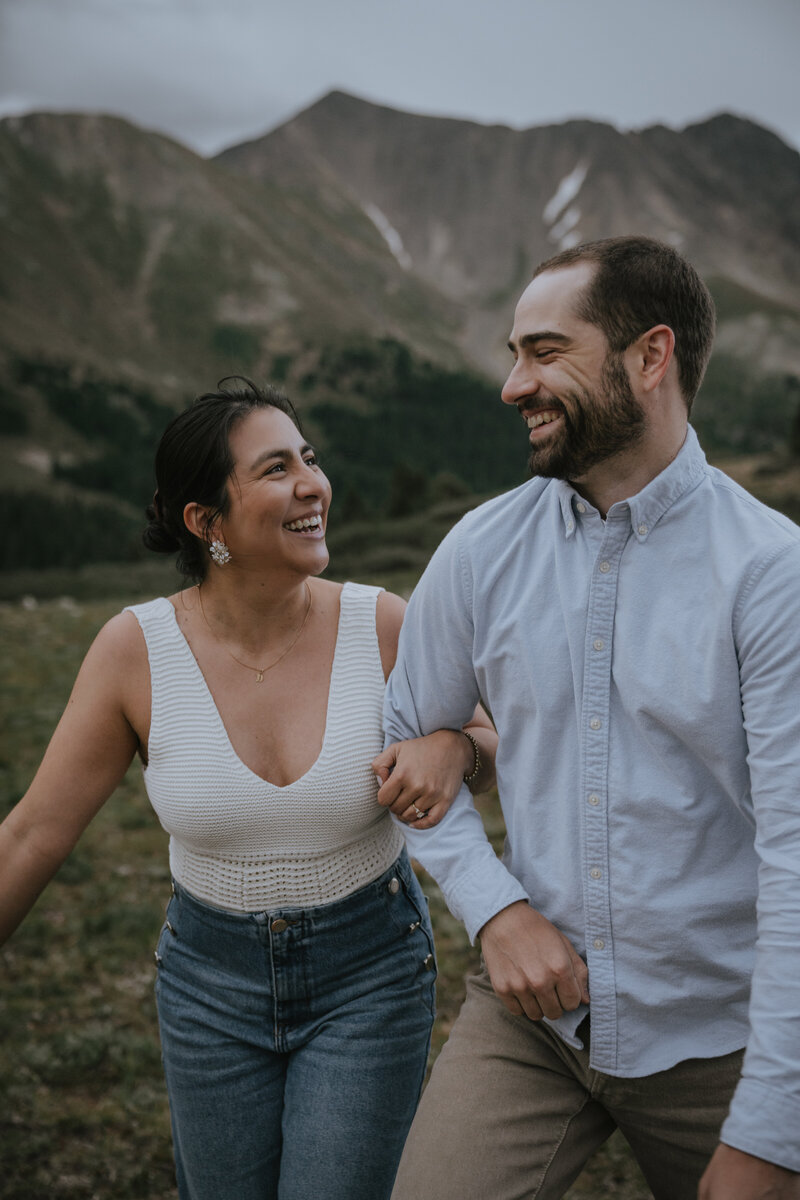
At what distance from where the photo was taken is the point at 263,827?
10.1 ft

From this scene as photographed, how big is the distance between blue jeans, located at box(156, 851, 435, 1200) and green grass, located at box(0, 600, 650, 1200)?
5.44 ft

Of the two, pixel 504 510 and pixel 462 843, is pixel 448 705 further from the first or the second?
pixel 504 510

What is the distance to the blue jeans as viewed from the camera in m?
2.92

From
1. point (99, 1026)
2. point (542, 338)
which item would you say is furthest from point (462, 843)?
point (99, 1026)

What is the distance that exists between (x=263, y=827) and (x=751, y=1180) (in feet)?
5.35

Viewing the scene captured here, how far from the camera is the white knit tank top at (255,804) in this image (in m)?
3.06

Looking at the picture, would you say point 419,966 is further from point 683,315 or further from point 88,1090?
point 88,1090

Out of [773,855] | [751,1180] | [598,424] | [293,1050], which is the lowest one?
[293,1050]

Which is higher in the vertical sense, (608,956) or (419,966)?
(608,956)

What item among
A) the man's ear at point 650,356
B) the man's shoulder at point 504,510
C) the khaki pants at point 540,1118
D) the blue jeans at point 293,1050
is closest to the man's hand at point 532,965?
the khaki pants at point 540,1118

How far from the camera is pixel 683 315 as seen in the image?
2.55 meters

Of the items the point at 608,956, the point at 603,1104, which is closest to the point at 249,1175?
the point at 603,1104

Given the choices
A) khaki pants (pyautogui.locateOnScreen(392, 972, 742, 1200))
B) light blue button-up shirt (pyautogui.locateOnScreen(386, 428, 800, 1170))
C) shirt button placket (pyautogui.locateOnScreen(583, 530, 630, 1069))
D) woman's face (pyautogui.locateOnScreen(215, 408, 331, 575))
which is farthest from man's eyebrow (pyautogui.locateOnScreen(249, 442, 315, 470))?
khaki pants (pyautogui.locateOnScreen(392, 972, 742, 1200))

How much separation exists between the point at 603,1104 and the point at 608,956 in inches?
17.8
